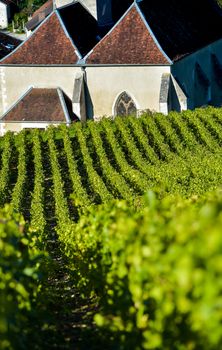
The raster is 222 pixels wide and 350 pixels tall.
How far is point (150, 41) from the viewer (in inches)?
1316

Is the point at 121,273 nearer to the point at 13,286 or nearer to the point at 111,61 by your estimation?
the point at 13,286

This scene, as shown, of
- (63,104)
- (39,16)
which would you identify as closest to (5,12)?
(39,16)

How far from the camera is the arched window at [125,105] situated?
3416 centimetres

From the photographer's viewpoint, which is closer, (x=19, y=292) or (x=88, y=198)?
(x=19, y=292)

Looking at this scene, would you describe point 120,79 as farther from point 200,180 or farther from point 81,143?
point 200,180

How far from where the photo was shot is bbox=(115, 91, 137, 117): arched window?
34156 millimetres

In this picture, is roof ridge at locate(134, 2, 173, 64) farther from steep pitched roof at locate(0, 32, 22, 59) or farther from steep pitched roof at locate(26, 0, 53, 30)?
steep pitched roof at locate(26, 0, 53, 30)

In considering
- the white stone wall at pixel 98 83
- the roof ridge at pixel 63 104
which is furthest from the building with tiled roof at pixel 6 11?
the roof ridge at pixel 63 104

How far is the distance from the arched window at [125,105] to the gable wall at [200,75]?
88.5 inches

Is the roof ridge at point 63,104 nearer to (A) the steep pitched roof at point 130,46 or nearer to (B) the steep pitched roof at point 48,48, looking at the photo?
(B) the steep pitched roof at point 48,48

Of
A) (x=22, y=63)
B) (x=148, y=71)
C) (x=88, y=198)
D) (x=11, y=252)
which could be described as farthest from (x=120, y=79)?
(x=11, y=252)

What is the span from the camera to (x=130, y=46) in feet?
110

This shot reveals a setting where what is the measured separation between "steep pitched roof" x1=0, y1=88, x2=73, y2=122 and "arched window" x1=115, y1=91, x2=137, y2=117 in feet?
7.18

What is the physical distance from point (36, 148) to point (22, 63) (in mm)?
7790
